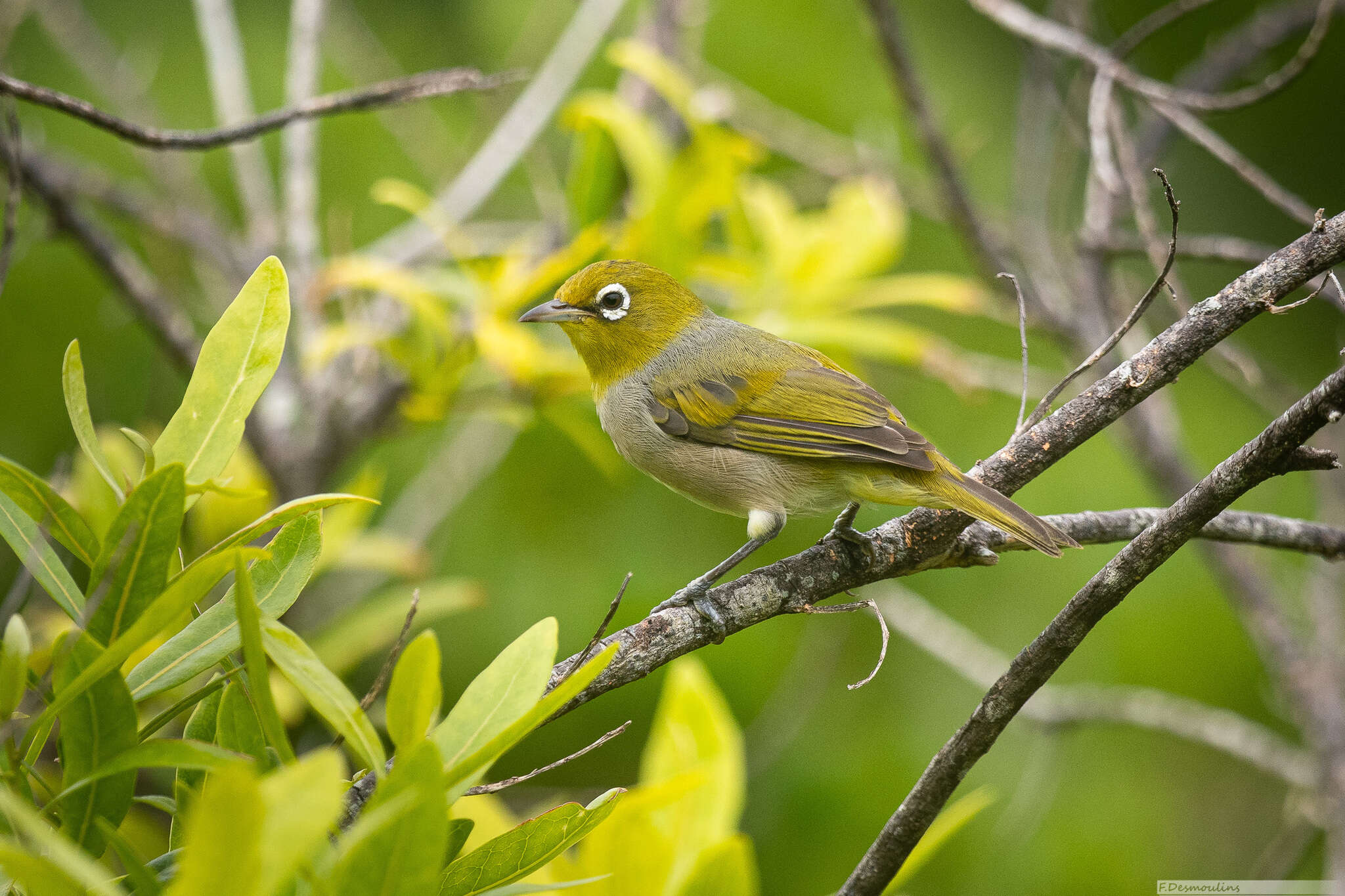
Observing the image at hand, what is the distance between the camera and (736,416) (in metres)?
3.19

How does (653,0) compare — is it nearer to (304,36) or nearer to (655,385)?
(304,36)

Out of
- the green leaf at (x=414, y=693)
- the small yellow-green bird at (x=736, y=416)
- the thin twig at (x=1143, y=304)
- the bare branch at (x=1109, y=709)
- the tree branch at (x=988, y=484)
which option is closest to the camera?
the green leaf at (x=414, y=693)

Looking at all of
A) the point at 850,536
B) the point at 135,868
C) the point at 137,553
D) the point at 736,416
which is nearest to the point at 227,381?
the point at 137,553

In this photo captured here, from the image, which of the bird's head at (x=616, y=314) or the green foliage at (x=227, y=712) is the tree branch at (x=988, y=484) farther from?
the bird's head at (x=616, y=314)

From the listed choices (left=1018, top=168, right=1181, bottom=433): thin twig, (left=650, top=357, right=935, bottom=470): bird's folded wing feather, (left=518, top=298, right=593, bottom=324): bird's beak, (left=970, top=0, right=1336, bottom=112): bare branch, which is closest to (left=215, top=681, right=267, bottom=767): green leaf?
(left=1018, top=168, right=1181, bottom=433): thin twig

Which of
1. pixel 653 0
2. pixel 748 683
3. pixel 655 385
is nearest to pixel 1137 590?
pixel 748 683

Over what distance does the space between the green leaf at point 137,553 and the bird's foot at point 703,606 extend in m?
0.97

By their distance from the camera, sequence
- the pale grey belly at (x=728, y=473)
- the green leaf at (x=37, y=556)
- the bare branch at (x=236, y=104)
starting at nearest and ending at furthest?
1. the green leaf at (x=37, y=556)
2. the pale grey belly at (x=728, y=473)
3. the bare branch at (x=236, y=104)

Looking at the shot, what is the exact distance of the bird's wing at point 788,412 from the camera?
2.85 m

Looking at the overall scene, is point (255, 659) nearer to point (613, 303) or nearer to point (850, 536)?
point (850, 536)

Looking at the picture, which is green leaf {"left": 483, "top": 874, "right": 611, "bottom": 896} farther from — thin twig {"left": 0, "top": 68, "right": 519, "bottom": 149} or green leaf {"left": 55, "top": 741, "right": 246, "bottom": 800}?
thin twig {"left": 0, "top": 68, "right": 519, "bottom": 149}

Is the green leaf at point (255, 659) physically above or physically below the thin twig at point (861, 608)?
below

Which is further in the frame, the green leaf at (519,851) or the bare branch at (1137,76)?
the bare branch at (1137,76)

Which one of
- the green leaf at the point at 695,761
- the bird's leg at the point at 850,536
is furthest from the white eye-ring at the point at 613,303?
the green leaf at the point at 695,761
